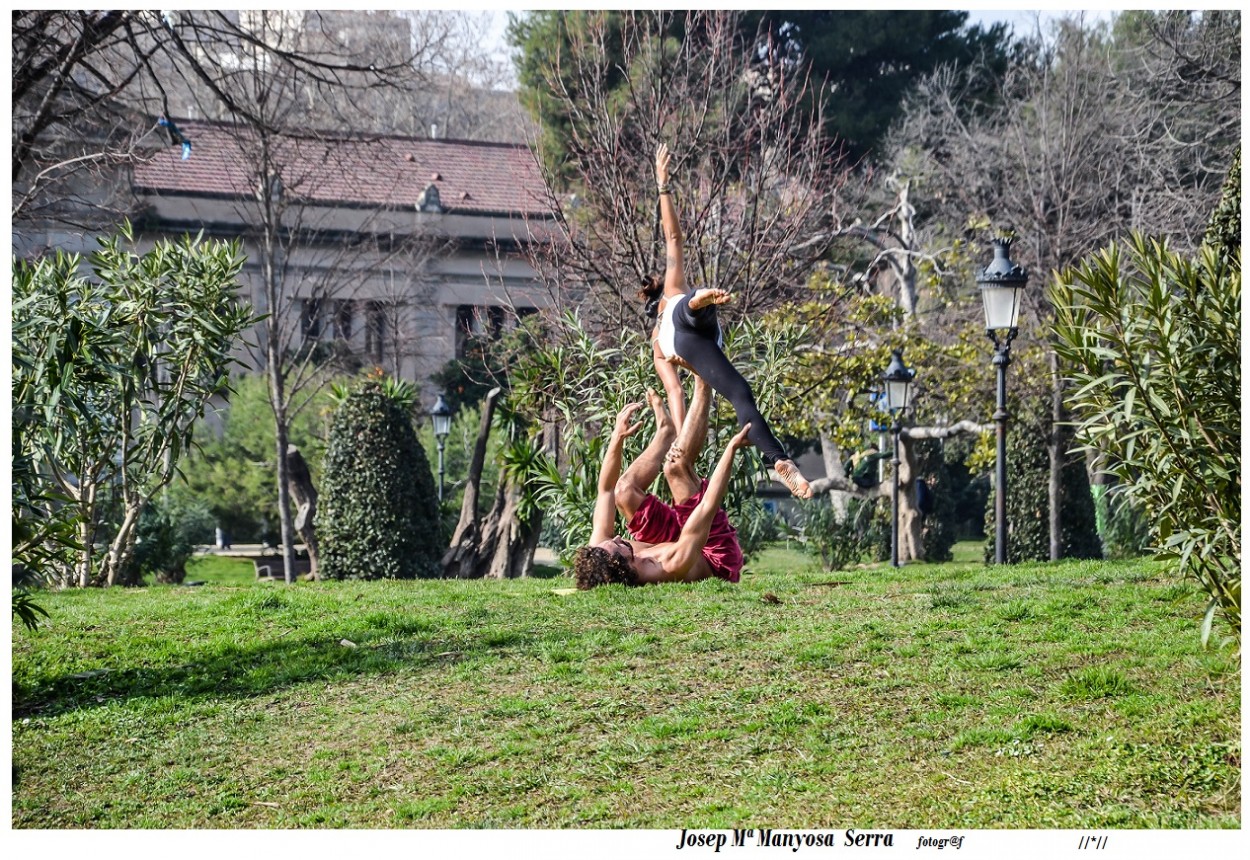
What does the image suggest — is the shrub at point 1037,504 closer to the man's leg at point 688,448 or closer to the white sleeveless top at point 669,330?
the man's leg at point 688,448

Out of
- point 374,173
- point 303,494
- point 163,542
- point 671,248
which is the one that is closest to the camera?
point 671,248

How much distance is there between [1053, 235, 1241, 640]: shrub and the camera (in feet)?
16.8

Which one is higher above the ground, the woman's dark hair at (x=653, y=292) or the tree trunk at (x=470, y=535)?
the woman's dark hair at (x=653, y=292)

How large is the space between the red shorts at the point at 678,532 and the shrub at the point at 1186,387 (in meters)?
4.12

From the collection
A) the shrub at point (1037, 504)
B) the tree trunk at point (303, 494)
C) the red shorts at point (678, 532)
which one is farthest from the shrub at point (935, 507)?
the red shorts at point (678, 532)

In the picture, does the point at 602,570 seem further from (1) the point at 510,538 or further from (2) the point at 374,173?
(2) the point at 374,173

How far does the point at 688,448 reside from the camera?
9.01m

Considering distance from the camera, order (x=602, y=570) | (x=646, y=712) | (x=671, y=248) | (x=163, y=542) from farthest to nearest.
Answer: (x=163, y=542) → (x=602, y=570) → (x=671, y=248) → (x=646, y=712)

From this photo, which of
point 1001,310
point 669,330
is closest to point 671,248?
point 669,330

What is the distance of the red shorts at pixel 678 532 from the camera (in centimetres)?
922

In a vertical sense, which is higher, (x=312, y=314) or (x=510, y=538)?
(x=312, y=314)

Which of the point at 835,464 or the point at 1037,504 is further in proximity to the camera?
the point at 835,464

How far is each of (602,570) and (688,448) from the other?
1047 mm
